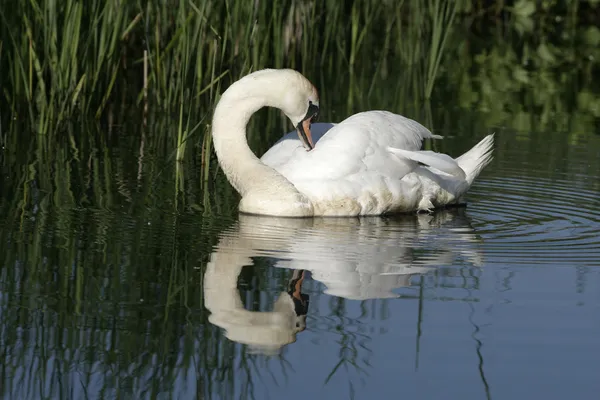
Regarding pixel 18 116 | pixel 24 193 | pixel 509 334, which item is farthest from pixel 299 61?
pixel 509 334

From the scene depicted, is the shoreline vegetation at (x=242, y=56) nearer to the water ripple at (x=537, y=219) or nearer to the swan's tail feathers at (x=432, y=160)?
the swan's tail feathers at (x=432, y=160)

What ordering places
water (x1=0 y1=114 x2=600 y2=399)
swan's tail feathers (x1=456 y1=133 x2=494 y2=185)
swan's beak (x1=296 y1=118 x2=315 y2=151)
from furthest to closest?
1. swan's tail feathers (x1=456 y1=133 x2=494 y2=185)
2. swan's beak (x1=296 y1=118 x2=315 y2=151)
3. water (x1=0 y1=114 x2=600 y2=399)

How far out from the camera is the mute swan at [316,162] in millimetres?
7207

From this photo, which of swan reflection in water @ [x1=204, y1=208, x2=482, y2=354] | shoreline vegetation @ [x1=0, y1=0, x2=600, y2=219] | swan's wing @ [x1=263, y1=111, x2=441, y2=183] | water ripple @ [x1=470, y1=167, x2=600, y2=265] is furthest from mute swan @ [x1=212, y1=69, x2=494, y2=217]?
water ripple @ [x1=470, y1=167, x2=600, y2=265]

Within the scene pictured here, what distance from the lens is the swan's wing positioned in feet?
23.7

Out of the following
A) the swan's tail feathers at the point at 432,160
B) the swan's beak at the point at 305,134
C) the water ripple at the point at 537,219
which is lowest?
the water ripple at the point at 537,219

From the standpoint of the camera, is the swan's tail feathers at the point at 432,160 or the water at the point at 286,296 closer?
the water at the point at 286,296

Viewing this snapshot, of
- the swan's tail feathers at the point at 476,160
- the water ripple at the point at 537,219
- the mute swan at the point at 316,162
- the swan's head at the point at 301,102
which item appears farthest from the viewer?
the swan's tail feathers at the point at 476,160

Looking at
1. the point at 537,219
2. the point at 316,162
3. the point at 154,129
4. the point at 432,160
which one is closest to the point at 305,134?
the point at 316,162

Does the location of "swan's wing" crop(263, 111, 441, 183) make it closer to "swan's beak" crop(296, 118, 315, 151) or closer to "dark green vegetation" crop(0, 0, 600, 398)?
"swan's beak" crop(296, 118, 315, 151)

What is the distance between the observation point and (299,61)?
505 inches

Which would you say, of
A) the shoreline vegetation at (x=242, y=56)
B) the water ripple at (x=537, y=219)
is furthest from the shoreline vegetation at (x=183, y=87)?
the water ripple at (x=537, y=219)

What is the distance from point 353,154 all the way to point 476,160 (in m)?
1.21

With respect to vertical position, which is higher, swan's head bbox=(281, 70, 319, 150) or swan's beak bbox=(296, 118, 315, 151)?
swan's head bbox=(281, 70, 319, 150)
